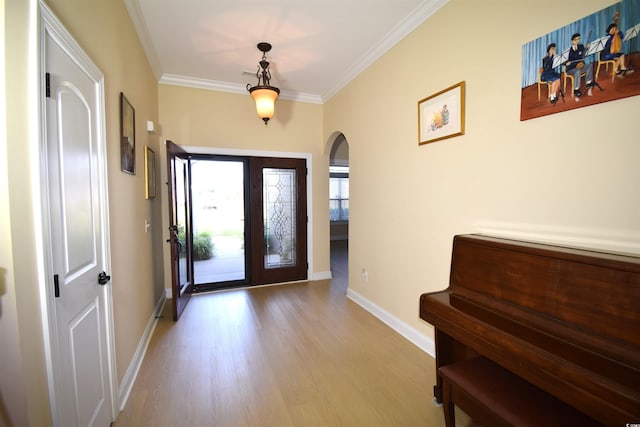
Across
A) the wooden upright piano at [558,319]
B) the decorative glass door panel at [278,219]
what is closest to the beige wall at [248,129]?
the decorative glass door panel at [278,219]

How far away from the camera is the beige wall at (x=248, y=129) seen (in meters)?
3.75

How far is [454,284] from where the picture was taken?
1.85 m

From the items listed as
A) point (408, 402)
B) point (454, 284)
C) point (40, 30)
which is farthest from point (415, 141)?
point (40, 30)

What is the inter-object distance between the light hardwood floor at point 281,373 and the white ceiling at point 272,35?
2660mm

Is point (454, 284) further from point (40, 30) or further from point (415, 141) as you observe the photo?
point (40, 30)

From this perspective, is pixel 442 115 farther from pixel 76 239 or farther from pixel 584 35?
pixel 76 239

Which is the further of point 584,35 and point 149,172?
point 149,172

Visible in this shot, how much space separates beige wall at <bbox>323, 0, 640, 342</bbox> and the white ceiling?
0.21 meters

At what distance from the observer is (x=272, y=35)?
271 cm

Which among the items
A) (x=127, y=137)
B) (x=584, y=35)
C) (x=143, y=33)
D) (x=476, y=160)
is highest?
(x=143, y=33)

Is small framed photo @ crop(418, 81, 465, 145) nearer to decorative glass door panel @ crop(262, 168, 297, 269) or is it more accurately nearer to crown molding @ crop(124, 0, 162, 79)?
decorative glass door panel @ crop(262, 168, 297, 269)

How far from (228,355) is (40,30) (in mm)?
2403

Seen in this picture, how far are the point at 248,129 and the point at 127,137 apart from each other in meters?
2.11

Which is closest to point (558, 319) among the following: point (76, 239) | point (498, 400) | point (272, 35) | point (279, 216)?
point (498, 400)
